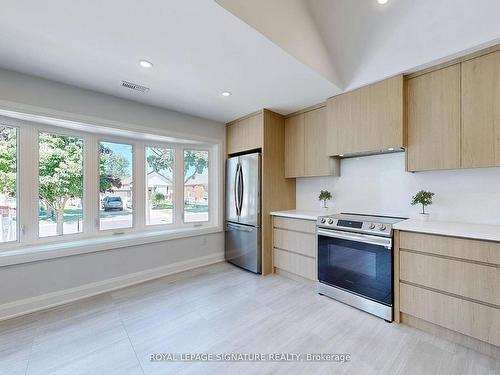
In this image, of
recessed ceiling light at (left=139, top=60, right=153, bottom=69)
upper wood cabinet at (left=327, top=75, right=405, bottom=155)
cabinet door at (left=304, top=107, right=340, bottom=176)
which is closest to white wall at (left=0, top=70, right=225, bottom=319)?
recessed ceiling light at (left=139, top=60, right=153, bottom=69)

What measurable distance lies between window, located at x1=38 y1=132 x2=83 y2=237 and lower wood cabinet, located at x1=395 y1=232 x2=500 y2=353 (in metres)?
3.61

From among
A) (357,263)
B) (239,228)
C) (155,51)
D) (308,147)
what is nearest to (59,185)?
(155,51)

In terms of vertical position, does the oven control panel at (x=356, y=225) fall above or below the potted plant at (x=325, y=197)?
below

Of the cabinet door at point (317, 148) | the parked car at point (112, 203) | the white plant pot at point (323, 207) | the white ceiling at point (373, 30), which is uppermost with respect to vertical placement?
the white ceiling at point (373, 30)

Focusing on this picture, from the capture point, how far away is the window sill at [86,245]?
→ 2.23m

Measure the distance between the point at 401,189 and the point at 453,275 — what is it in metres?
1.04

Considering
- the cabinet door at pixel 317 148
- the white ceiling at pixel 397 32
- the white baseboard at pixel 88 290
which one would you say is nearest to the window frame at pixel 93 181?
the white baseboard at pixel 88 290

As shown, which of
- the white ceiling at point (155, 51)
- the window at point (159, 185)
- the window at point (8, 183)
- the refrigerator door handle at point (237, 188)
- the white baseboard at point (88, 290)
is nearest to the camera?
the white ceiling at point (155, 51)

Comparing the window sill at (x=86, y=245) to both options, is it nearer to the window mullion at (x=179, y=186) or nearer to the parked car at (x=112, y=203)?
the window mullion at (x=179, y=186)

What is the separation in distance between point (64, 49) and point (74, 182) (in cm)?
156

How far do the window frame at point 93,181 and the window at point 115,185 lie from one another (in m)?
0.06

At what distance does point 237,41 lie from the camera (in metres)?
1.72

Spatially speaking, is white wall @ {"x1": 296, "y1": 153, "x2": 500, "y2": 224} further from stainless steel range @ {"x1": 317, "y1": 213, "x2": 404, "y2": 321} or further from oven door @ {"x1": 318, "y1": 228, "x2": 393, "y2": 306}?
oven door @ {"x1": 318, "y1": 228, "x2": 393, "y2": 306}

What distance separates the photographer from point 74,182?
2.79 metres
